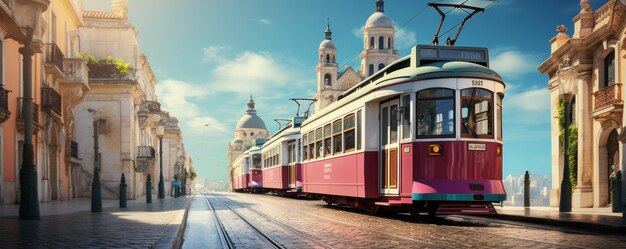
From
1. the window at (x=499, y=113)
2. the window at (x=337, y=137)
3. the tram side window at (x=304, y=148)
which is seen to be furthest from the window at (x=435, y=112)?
the tram side window at (x=304, y=148)

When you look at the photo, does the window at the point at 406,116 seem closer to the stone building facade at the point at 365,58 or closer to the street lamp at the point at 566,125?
the street lamp at the point at 566,125

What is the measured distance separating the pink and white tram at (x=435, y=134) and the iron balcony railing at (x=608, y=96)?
8.86 meters

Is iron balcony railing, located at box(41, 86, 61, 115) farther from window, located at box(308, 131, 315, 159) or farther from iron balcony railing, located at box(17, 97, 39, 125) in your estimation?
window, located at box(308, 131, 315, 159)

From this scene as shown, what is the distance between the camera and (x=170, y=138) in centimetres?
7281

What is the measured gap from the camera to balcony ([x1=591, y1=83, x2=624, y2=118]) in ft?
67.2

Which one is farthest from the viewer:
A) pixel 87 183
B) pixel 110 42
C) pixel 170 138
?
pixel 170 138

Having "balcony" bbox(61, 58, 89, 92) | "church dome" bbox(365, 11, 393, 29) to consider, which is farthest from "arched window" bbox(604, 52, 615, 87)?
"church dome" bbox(365, 11, 393, 29)

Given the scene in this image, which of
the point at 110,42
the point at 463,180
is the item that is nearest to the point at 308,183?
the point at 463,180

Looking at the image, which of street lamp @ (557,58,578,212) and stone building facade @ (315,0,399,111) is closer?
street lamp @ (557,58,578,212)

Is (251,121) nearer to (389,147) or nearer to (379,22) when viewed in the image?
(379,22)

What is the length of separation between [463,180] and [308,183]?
8969 mm

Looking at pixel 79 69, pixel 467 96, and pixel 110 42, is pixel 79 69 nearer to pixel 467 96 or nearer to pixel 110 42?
pixel 110 42

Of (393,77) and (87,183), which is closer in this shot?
(393,77)

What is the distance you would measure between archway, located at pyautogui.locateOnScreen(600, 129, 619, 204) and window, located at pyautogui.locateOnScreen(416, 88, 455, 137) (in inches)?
469
